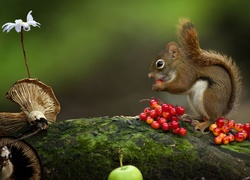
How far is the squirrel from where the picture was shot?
321 cm

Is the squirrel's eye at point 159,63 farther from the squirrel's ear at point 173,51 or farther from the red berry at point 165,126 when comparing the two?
the red berry at point 165,126

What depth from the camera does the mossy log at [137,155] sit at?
300 centimetres

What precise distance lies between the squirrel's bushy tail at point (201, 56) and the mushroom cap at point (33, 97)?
0.68 meters

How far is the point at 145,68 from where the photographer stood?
668 cm

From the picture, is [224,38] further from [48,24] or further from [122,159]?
[122,159]

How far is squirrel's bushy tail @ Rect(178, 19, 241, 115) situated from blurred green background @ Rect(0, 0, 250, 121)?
6.68 ft

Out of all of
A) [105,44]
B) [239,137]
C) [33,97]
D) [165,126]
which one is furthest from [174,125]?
[105,44]

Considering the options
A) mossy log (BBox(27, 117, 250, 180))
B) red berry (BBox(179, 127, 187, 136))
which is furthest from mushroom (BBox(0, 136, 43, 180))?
red berry (BBox(179, 127, 187, 136))

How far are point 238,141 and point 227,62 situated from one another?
1.31 ft

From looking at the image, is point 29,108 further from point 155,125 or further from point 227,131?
point 227,131

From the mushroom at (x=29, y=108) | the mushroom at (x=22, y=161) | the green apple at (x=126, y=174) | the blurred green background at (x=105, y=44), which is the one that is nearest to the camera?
the green apple at (x=126, y=174)

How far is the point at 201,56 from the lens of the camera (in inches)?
129

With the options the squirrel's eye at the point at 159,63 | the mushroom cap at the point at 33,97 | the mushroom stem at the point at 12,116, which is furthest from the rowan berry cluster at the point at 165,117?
the mushroom stem at the point at 12,116

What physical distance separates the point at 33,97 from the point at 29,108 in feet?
0.20
